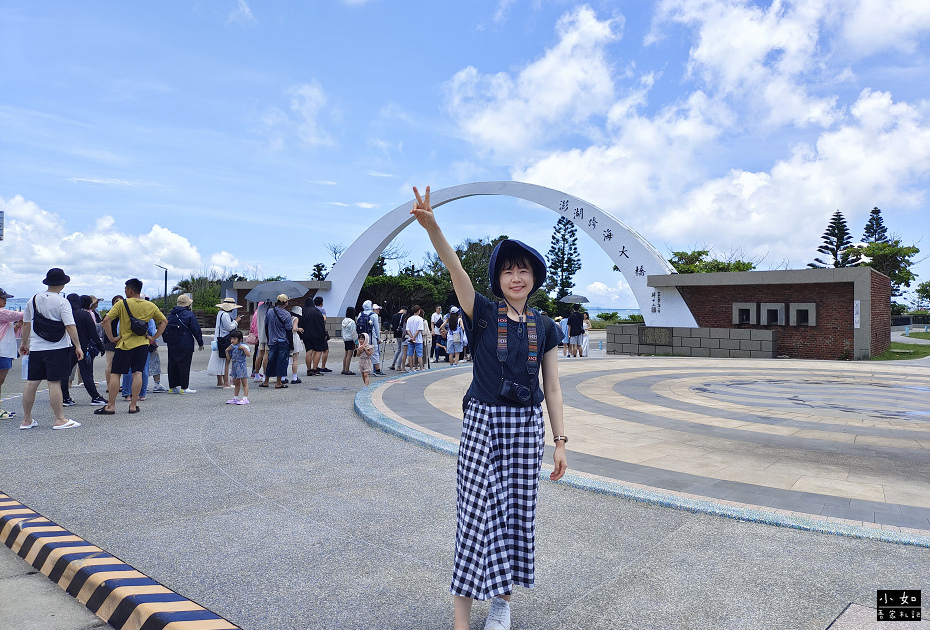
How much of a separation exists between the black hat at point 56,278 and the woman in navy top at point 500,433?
634 centimetres

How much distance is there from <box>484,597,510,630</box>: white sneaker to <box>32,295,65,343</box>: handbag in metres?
6.42

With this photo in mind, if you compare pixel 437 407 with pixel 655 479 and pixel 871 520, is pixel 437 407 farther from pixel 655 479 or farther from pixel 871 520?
pixel 871 520

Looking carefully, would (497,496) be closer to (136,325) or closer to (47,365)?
(47,365)

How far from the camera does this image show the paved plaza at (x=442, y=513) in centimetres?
296

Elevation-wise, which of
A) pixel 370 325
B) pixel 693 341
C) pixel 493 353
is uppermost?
Result: pixel 370 325

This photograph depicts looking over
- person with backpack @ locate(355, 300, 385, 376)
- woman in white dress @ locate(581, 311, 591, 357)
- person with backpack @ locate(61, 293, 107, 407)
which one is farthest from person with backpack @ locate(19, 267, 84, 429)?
woman in white dress @ locate(581, 311, 591, 357)

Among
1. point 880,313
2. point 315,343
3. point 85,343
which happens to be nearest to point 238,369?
point 85,343

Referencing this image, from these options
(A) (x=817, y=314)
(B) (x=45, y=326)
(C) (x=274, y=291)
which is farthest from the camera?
(A) (x=817, y=314)

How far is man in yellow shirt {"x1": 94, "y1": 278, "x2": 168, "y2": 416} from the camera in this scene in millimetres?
7773

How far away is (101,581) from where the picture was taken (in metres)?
3.06

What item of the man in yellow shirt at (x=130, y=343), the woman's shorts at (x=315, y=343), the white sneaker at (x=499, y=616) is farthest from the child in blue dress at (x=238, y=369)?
the white sneaker at (x=499, y=616)

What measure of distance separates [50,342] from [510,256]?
21.1 feet

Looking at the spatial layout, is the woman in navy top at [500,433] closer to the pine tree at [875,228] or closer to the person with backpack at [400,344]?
the person with backpack at [400,344]

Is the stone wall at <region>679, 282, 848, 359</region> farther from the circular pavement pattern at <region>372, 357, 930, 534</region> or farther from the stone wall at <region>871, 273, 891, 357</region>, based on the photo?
the circular pavement pattern at <region>372, 357, 930, 534</region>
